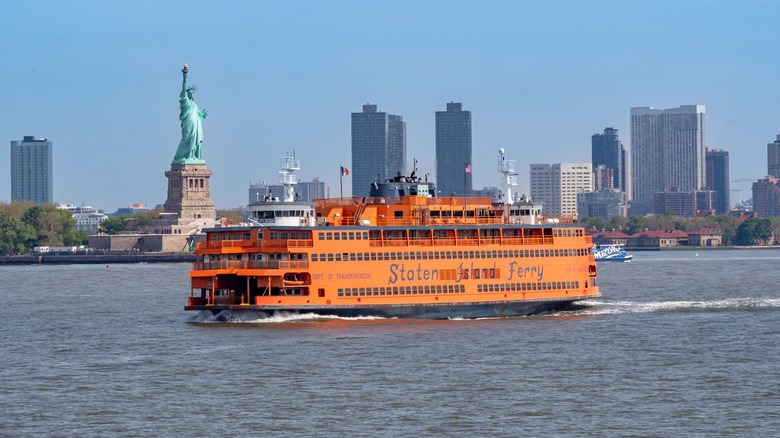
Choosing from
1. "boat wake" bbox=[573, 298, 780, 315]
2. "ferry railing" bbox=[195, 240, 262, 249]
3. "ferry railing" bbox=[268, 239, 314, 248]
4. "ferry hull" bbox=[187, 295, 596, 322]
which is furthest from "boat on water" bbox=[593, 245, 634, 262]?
"ferry railing" bbox=[268, 239, 314, 248]

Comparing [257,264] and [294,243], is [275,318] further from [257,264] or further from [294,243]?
[294,243]

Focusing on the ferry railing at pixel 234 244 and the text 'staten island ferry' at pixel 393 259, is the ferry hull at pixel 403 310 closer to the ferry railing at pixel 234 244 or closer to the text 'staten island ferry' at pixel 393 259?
the text 'staten island ferry' at pixel 393 259

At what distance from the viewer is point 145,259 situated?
7795 inches

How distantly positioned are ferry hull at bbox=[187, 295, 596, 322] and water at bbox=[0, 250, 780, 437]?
0.61m

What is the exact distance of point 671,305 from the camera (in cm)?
7688

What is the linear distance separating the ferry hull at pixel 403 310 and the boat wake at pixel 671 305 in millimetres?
3519

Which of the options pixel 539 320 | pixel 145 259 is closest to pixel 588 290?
pixel 539 320

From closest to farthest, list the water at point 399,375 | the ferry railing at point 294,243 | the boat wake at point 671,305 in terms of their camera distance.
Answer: the water at point 399,375
the ferry railing at point 294,243
the boat wake at point 671,305

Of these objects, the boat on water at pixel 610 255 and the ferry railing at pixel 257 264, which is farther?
the boat on water at pixel 610 255

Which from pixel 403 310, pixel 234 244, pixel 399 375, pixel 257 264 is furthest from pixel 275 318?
pixel 399 375

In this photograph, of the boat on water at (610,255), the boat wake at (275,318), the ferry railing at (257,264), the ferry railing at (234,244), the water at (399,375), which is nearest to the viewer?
the water at (399,375)

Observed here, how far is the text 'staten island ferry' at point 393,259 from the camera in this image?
64.4m

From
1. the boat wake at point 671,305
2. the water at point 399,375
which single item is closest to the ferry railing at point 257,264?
the water at point 399,375

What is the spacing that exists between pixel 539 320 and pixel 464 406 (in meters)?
24.9
